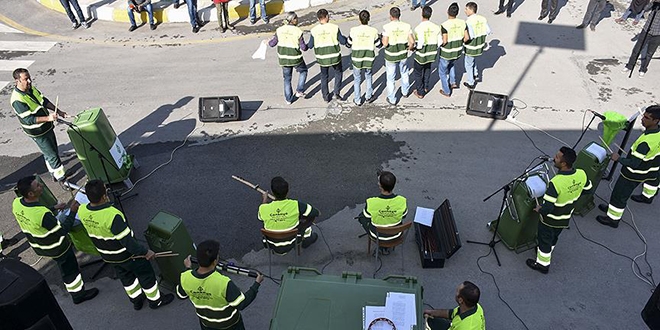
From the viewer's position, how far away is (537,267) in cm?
654

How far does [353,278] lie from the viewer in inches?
200

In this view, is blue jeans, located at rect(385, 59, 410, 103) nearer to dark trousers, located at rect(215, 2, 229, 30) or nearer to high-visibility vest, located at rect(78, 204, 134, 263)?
dark trousers, located at rect(215, 2, 229, 30)

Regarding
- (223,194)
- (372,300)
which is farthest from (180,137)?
(372,300)

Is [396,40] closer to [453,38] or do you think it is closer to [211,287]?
[453,38]

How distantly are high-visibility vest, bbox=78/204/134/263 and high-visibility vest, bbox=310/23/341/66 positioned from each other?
5436 mm

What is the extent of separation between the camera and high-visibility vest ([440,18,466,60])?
9633 mm

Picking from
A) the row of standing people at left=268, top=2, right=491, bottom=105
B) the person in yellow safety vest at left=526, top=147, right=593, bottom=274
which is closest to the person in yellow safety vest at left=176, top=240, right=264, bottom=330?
the person in yellow safety vest at left=526, top=147, right=593, bottom=274

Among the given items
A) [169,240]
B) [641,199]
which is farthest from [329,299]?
[641,199]

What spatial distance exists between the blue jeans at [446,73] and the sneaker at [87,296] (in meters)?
7.74

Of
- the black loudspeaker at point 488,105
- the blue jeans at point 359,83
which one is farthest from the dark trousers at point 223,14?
the black loudspeaker at point 488,105

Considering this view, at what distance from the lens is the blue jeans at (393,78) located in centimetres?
983

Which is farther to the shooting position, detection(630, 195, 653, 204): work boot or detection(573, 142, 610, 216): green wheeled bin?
detection(630, 195, 653, 204): work boot

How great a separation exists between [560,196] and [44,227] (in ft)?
20.7

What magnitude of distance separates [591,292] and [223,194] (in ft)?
18.7
